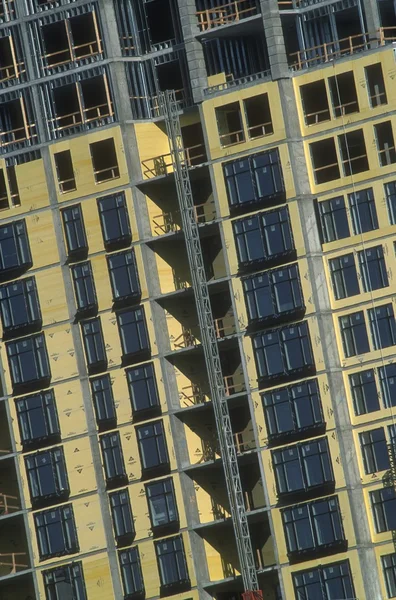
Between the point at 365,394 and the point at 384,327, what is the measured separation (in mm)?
4104

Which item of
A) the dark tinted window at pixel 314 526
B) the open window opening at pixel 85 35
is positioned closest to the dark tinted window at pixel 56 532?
the dark tinted window at pixel 314 526

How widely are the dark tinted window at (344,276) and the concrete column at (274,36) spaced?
38.4ft

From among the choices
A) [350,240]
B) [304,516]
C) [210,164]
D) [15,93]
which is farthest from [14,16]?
[304,516]

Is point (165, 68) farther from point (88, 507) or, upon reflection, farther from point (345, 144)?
point (88, 507)

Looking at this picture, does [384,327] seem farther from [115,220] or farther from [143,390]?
[115,220]

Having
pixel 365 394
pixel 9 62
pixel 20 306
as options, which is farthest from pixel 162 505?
pixel 9 62

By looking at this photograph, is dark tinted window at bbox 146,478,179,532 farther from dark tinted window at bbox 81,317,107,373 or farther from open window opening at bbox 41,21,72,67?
open window opening at bbox 41,21,72,67

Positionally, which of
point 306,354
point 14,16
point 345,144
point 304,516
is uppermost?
point 14,16

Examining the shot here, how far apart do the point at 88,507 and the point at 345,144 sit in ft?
88.5

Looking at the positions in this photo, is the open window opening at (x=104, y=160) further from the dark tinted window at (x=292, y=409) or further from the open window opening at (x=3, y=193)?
the dark tinted window at (x=292, y=409)

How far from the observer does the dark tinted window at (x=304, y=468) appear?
489 feet

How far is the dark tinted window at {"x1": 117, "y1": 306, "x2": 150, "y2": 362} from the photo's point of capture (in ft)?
505

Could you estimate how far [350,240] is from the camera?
15012 centimetres

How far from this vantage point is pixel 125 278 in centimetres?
15450
